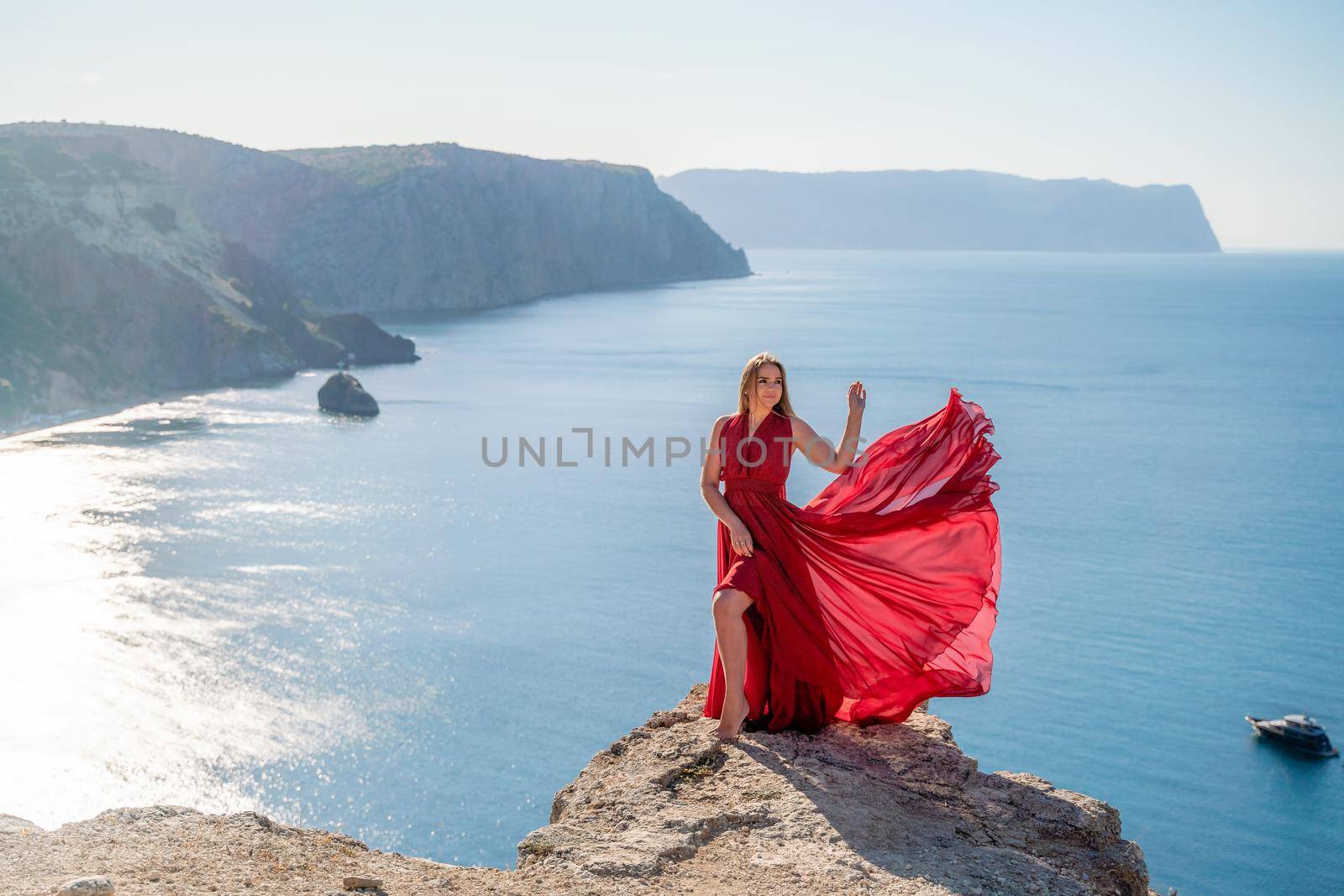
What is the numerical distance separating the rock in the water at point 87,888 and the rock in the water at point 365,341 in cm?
9535

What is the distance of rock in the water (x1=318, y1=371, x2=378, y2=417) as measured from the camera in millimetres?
75938

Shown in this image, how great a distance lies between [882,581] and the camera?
6.18m

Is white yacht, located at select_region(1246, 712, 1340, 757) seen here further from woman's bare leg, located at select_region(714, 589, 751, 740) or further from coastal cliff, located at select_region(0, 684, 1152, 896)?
woman's bare leg, located at select_region(714, 589, 751, 740)

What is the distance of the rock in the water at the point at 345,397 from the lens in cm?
7594

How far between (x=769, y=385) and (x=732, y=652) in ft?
4.36

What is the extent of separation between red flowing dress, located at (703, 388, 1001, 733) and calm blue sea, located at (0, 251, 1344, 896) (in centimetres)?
2383

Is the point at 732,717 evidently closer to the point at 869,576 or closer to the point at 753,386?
the point at 869,576

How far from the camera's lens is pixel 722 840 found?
5.04m

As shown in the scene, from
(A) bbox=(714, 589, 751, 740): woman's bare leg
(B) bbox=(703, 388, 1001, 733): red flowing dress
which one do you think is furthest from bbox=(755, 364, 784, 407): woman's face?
(A) bbox=(714, 589, 751, 740): woman's bare leg

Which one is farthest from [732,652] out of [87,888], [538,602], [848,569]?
[538,602]

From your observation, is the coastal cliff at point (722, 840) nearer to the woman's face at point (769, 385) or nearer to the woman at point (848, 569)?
the woman at point (848, 569)

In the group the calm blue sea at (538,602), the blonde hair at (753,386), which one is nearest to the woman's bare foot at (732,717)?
the blonde hair at (753,386)

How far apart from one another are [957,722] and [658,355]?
6746 centimetres

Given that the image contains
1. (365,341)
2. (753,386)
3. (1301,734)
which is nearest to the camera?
(753,386)
